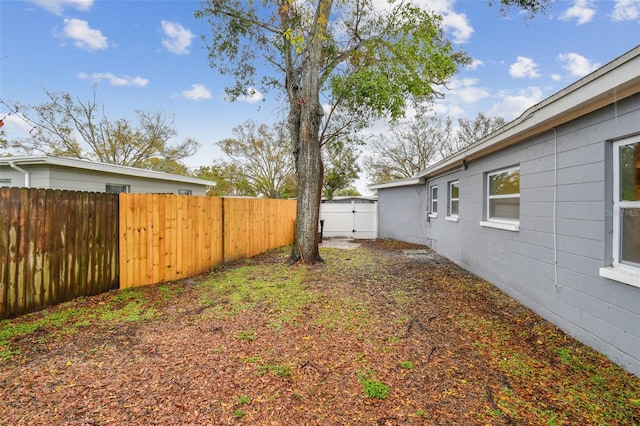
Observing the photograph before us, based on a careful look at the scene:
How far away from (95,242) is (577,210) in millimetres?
6694

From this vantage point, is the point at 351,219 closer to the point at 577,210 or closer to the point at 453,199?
the point at 453,199

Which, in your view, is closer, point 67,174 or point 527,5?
point 527,5

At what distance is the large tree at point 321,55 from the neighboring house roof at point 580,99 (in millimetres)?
3490

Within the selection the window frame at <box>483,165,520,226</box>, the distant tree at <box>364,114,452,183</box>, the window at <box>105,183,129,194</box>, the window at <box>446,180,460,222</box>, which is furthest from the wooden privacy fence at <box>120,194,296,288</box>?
the distant tree at <box>364,114,452,183</box>

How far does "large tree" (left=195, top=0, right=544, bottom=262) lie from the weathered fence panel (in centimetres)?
414

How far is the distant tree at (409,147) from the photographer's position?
74.4 ft

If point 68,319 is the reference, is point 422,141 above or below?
above

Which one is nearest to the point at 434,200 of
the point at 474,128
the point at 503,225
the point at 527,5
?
the point at 503,225

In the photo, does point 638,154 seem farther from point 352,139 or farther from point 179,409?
point 352,139

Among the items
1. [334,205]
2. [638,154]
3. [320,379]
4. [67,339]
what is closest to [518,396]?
[320,379]

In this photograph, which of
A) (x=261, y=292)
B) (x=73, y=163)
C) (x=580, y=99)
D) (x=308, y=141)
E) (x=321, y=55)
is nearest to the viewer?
(x=580, y=99)

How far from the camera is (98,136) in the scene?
18750 millimetres

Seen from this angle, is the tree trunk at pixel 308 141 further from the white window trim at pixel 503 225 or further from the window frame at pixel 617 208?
the window frame at pixel 617 208

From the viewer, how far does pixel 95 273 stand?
4.83 meters
